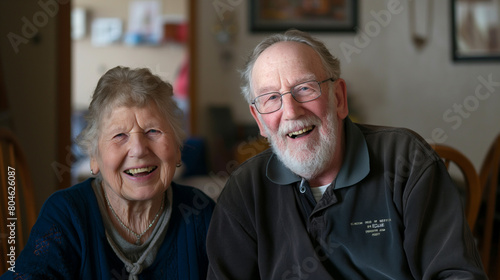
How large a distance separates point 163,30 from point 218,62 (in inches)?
67.8

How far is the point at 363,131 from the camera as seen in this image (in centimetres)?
154

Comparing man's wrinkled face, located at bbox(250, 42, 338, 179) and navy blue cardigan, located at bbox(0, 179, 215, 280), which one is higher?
man's wrinkled face, located at bbox(250, 42, 338, 179)

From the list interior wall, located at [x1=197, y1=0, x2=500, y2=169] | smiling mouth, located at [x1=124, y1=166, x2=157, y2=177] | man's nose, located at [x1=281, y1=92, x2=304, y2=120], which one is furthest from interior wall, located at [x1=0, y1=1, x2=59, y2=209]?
interior wall, located at [x1=197, y1=0, x2=500, y2=169]

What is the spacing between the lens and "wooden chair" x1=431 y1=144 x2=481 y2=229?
164 cm

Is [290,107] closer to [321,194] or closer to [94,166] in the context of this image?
[321,194]

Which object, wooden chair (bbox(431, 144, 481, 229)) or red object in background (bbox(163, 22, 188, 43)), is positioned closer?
wooden chair (bbox(431, 144, 481, 229))

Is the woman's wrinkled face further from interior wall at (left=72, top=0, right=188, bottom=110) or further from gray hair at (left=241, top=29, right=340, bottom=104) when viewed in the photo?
interior wall at (left=72, top=0, right=188, bottom=110)

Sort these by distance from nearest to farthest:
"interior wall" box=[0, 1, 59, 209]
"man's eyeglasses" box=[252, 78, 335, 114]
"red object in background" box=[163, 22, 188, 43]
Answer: "man's eyeglasses" box=[252, 78, 335, 114]
"interior wall" box=[0, 1, 59, 209]
"red object in background" box=[163, 22, 188, 43]

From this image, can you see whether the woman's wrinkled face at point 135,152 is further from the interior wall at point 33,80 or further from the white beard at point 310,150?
the interior wall at point 33,80

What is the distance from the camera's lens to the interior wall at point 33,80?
2.83 m

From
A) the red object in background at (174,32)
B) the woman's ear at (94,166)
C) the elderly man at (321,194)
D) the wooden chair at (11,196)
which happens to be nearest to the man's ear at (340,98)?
the elderly man at (321,194)

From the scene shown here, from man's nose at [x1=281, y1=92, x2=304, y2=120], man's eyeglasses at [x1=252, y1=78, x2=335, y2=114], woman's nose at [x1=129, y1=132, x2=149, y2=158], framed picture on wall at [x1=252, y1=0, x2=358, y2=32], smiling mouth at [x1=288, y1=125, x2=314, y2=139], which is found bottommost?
woman's nose at [x1=129, y1=132, x2=149, y2=158]

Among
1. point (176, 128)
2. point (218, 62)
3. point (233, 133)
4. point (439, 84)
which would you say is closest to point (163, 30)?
point (218, 62)

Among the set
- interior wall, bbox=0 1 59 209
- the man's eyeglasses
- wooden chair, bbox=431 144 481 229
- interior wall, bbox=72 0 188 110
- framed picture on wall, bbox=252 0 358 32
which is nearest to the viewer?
the man's eyeglasses
